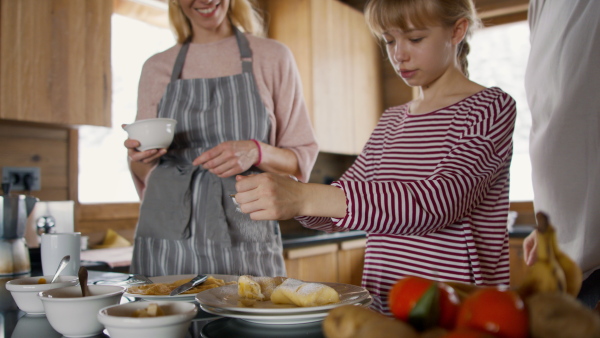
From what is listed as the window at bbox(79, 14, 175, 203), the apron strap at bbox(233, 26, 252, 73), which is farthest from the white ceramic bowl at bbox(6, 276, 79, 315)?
the window at bbox(79, 14, 175, 203)

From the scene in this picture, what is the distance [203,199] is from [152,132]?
26 centimetres

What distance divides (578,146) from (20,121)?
1940 mm

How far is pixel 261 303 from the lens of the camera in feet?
2.42

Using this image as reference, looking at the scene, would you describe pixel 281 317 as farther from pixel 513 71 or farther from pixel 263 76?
pixel 513 71

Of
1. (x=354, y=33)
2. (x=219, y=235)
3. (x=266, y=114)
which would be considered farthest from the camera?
(x=354, y=33)

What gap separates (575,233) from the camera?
3.36 ft

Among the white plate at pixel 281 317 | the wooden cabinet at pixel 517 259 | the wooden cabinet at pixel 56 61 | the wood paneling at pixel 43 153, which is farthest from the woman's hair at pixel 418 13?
the wooden cabinet at pixel 517 259

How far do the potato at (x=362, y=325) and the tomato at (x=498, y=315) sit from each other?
4 centimetres

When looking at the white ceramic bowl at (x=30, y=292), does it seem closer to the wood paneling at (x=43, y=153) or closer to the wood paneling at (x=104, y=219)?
the wood paneling at (x=43, y=153)

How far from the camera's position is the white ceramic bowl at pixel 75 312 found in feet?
2.13

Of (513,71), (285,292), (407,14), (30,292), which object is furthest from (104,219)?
(513,71)

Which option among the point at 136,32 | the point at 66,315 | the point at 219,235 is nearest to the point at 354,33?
the point at 136,32

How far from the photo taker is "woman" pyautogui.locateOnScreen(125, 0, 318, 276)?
4.62 feet

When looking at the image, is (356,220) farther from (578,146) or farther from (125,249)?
(125,249)
